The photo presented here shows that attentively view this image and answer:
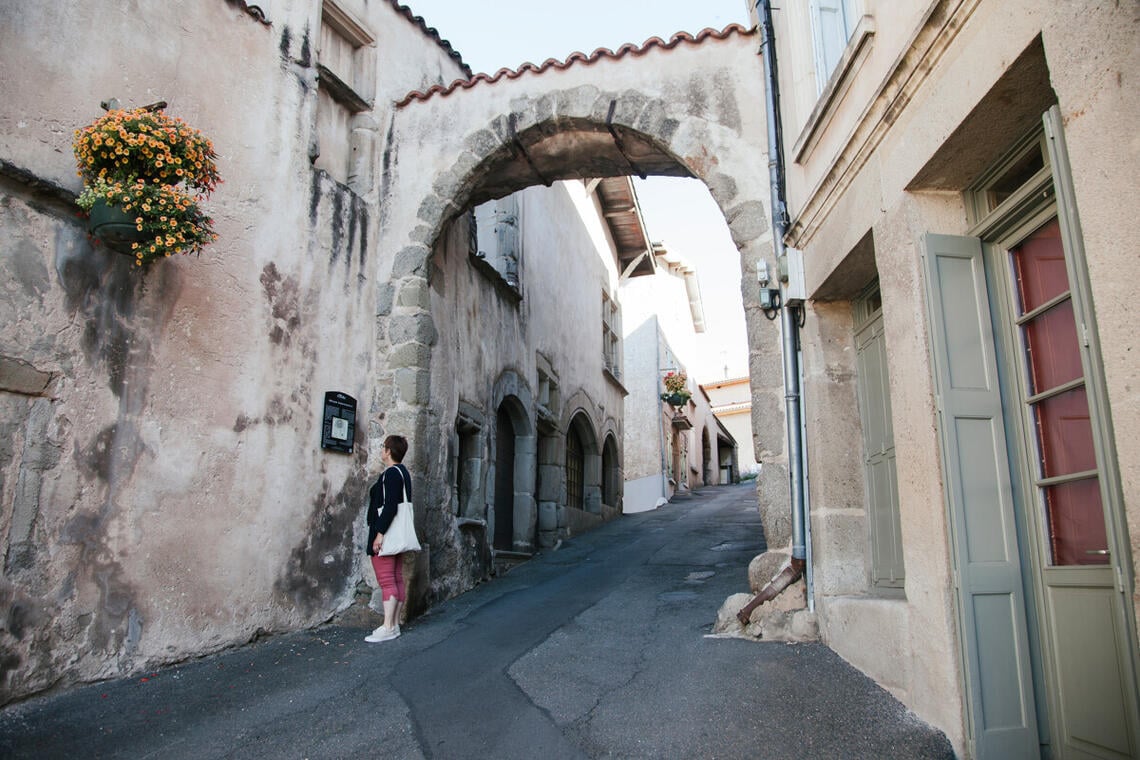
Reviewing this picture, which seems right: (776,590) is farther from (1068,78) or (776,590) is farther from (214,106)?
(214,106)

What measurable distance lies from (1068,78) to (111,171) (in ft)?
13.6

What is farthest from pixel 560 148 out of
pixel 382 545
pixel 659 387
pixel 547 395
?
pixel 659 387

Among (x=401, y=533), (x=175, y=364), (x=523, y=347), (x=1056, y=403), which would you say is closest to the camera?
(x=1056, y=403)

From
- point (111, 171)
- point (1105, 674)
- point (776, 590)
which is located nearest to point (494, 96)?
point (111, 171)

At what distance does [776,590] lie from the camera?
15.3 ft

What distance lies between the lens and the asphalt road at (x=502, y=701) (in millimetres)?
3166

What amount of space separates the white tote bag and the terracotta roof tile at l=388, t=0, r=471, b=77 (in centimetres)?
423

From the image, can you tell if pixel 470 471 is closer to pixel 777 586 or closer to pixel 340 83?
pixel 340 83

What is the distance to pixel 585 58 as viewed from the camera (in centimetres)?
621

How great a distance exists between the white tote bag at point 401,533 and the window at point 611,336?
9.50 m

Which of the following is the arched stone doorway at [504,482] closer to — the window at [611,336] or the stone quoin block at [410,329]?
the stone quoin block at [410,329]

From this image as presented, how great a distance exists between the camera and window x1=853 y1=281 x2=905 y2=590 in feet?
13.6

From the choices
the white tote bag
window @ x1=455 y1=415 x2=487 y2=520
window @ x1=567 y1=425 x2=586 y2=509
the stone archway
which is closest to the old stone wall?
the stone archway

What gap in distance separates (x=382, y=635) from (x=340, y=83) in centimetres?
413
